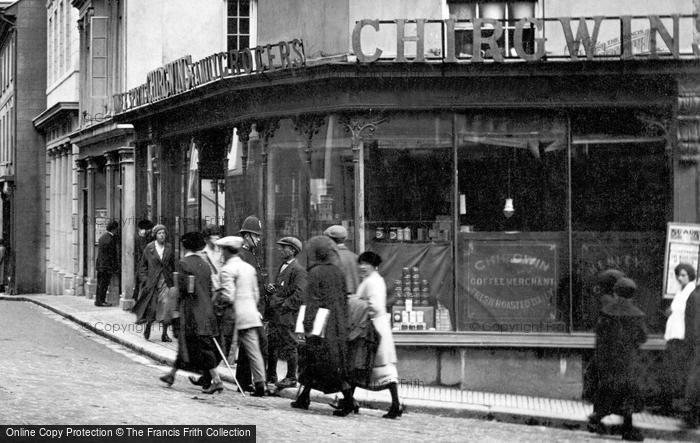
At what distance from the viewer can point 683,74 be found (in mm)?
14977

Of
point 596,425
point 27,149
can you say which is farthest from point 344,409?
point 27,149

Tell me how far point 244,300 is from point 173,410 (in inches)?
76.8

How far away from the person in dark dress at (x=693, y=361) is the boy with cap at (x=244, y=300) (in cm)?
444

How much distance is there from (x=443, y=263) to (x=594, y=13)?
381cm

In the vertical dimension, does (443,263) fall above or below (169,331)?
above

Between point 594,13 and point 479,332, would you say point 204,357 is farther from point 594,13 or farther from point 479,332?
point 594,13

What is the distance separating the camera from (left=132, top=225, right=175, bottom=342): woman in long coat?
18578 millimetres

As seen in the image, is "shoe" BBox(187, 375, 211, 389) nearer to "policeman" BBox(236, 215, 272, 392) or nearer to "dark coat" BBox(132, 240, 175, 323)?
"policeman" BBox(236, 215, 272, 392)

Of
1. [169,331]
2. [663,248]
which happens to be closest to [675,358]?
[663,248]

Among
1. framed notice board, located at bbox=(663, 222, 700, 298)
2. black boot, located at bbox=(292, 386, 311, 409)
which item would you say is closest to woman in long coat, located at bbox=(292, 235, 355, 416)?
black boot, located at bbox=(292, 386, 311, 409)

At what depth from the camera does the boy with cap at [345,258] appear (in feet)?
43.4

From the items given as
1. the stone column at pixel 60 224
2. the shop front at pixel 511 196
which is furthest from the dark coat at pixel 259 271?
the stone column at pixel 60 224

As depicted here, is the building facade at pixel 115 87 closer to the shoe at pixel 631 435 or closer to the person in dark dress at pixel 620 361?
the person in dark dress at pixel 620 361

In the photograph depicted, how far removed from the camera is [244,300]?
1310cm
